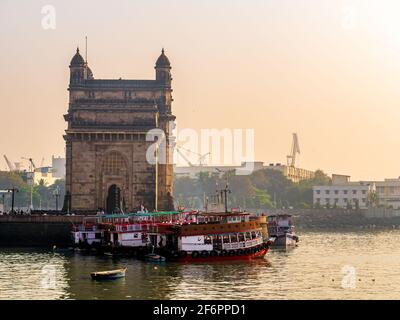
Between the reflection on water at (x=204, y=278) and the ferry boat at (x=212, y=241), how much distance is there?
172 centimetres

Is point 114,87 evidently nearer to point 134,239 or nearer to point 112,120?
point 112,120

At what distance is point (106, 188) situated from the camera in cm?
11669

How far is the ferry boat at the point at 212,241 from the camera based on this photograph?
8481 centimetres

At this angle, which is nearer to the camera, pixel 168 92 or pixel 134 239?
pixel 134 239

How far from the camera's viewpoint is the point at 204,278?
70000 mm

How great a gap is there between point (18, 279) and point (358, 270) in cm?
3064

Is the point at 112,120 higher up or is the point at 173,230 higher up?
the point at 112,120

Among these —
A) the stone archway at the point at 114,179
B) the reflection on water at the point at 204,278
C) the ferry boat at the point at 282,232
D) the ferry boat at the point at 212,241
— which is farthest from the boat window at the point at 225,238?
the stone archway at the point at 114,179

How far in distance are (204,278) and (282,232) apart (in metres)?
52.1

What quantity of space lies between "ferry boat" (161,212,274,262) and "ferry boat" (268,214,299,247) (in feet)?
97.7

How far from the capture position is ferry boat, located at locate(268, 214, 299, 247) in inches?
4626

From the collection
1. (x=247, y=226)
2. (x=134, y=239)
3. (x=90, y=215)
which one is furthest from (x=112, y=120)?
(x=247, y=226)
